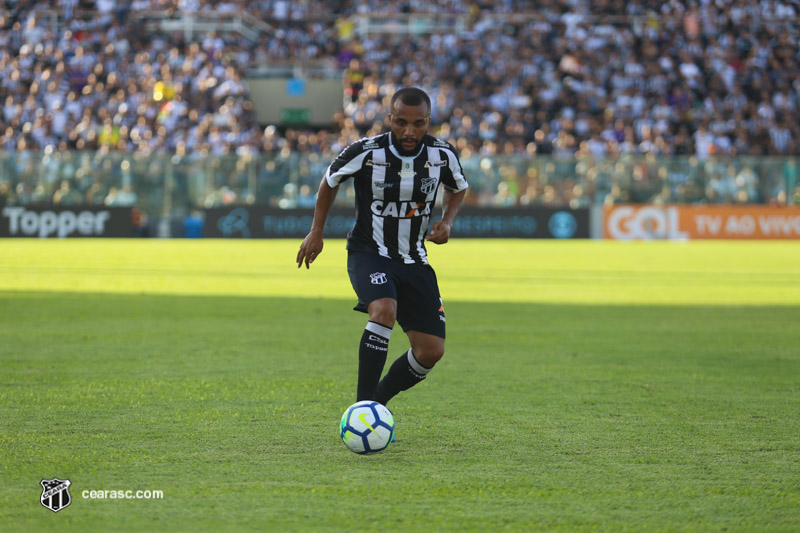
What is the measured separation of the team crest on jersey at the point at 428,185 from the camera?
17.9 feet

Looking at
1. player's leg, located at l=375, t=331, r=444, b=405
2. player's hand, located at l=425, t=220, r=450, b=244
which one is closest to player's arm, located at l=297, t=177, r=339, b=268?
player's hand, located at l=425, t=220, r=450, b=244

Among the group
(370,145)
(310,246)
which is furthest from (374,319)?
(370,145)

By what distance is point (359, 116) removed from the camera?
31766 mm

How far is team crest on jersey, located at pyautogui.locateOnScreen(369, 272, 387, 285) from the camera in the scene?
17.2 feet

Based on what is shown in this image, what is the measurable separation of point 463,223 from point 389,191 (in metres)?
25.2

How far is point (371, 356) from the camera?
16.9ft

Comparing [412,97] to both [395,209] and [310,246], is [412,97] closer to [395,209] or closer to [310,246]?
[395,209]

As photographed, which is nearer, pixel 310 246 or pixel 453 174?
pixel 310 246

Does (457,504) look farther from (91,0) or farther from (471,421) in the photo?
(91,0)

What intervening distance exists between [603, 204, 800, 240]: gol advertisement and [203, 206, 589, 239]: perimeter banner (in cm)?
108

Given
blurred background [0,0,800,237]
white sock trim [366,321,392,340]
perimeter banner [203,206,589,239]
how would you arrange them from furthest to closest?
perimeter banner [203,206,589,239], blurred background [0,0,800,237], white sock trim [366,321,392,340]

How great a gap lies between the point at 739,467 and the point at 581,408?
153 centimetres

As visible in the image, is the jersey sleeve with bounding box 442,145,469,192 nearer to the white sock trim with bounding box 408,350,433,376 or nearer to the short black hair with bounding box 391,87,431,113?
the short black hair with bounding box 391,87,431,113

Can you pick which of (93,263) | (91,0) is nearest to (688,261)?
(93,263)
